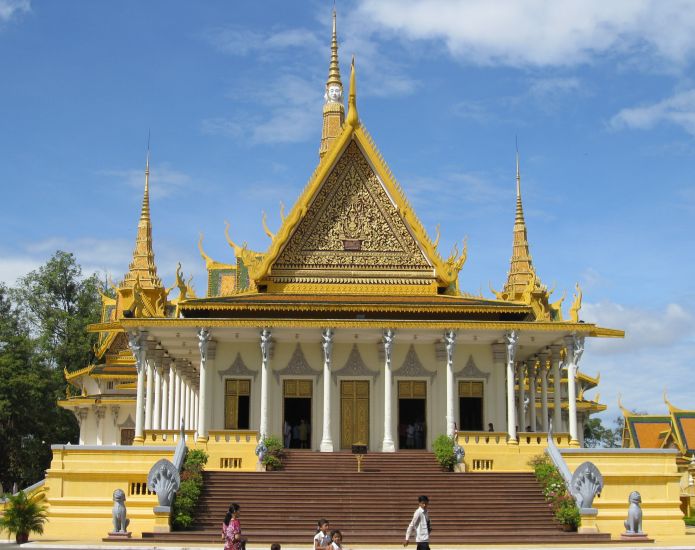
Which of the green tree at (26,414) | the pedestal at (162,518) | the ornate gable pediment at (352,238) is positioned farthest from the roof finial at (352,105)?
the green tree at (26,414)

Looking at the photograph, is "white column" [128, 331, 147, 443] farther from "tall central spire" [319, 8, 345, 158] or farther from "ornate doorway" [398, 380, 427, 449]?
"tall central spire" [319, 8, 345, 158]

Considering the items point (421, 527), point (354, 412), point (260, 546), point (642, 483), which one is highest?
point (354, 412)

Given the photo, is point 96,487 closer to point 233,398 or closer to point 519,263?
point 233,398

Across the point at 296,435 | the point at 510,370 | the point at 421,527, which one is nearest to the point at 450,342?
the point at 510,370

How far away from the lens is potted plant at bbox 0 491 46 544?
20.1 m

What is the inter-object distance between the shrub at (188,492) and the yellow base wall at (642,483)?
8.37 meters

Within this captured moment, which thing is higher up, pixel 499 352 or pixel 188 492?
pixel 499 352

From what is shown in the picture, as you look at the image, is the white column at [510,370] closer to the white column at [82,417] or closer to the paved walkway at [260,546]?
the paved walkway at [260,546]

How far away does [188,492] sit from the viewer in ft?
68.4

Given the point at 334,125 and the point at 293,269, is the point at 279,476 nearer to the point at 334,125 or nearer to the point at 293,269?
the point at 293,269

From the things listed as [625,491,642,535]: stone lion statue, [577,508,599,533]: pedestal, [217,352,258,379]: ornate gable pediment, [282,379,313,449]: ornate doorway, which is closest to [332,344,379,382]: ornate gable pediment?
[282,379,313,449]: ornate doorway

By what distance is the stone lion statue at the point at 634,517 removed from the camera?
20812mm

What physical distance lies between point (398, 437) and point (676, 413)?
18501 mm

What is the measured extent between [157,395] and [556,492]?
12.3 m
